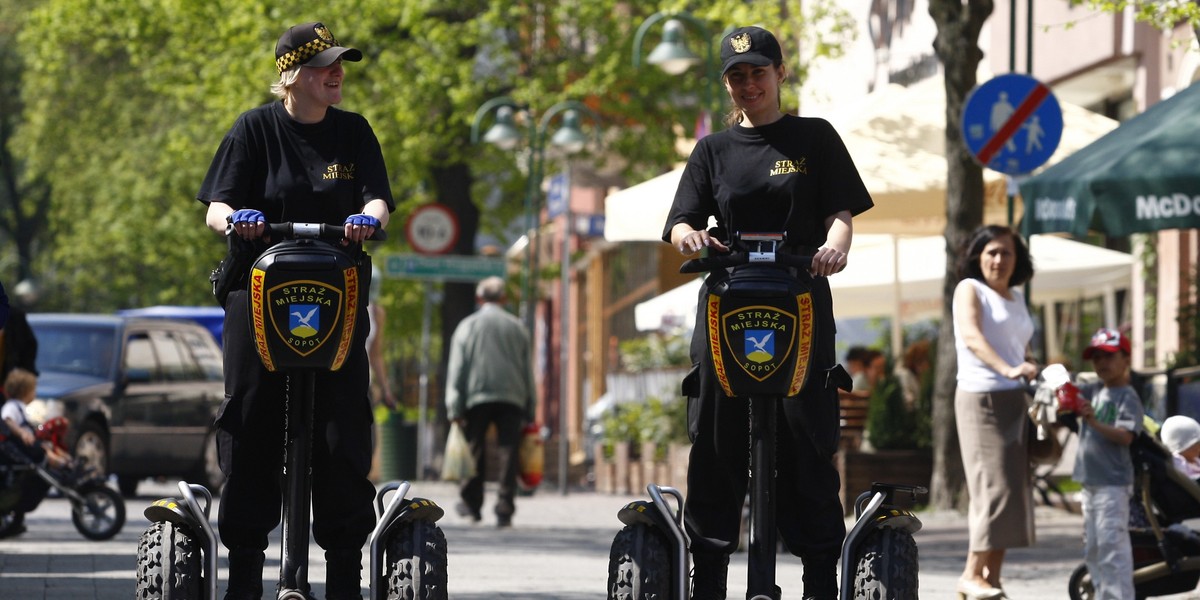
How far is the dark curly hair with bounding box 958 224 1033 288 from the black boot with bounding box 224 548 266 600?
4.19m

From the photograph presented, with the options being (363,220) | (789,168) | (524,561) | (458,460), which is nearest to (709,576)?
(789,168)

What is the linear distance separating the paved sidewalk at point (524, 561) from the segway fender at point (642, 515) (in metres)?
3.61

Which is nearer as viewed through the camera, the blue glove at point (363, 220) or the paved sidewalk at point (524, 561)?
the blue glove at point (363, 220)

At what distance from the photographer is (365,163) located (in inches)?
273

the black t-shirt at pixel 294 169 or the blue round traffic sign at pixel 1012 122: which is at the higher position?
the blue round traffic sign at pixel 1012 122

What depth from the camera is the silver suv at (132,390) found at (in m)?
19.9

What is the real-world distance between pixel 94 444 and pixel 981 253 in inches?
445

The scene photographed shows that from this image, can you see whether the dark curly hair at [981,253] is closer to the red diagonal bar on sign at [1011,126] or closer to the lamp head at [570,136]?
the red diagonal bar on sign at [1011,126]

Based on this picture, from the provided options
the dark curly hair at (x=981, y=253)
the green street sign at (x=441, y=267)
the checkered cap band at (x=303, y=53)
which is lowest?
the dark curly hair at (x=981, y=253)

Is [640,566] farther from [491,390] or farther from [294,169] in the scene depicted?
[491,390]

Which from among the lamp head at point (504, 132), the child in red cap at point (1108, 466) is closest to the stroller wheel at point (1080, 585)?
the child in red cap at point (1108, 466)

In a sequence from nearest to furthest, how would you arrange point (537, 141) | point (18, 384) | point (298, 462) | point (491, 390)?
point (298, 462), point (18, 384), point (491, 390), point (537, 141)

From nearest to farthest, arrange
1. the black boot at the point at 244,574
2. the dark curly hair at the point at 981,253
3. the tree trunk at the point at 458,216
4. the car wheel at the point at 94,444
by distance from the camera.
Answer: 1. the black boot at the point at 244,574
2. the dark curly hair at the point at 981,253
3. the car wheel at the point at 94,444
4. the tree trunk at the point at 458,216

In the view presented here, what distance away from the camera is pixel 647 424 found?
25.5m
